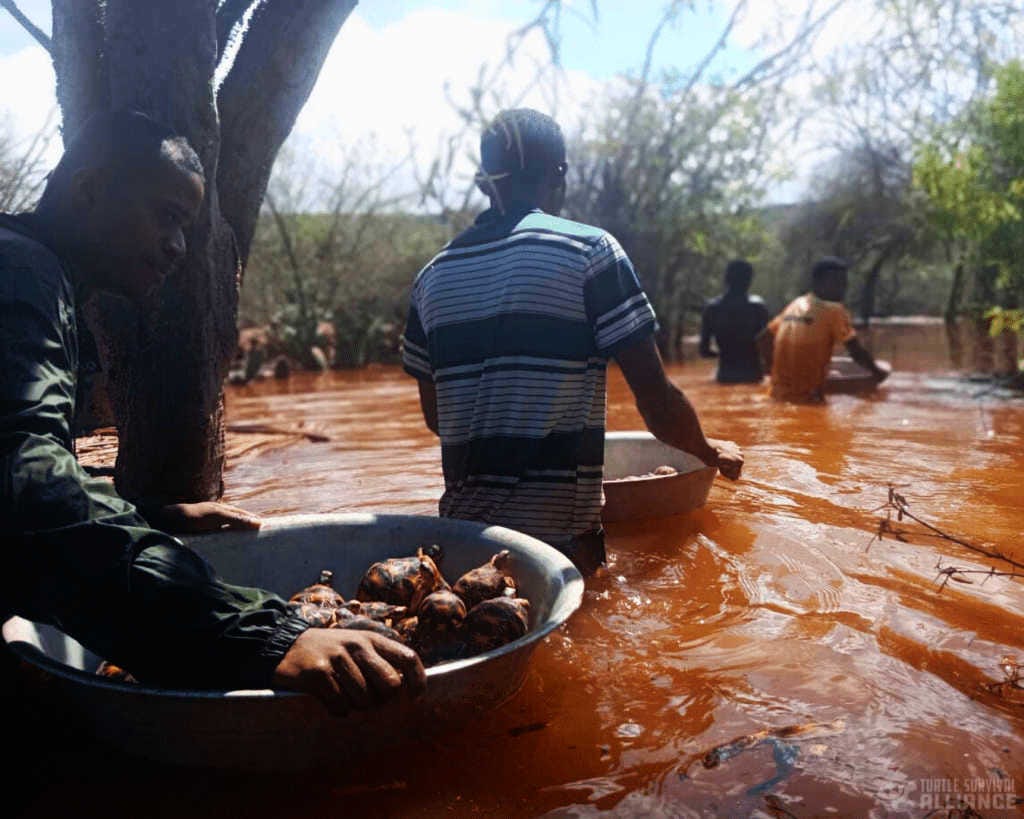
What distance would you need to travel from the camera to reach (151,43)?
2.62m

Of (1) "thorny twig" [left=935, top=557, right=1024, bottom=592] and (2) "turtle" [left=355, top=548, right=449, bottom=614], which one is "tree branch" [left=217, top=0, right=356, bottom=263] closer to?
(2) "turtle" [left=355, top=548, right=449, bottom=614]

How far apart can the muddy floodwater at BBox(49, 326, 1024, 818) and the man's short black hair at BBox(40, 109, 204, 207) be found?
139cm

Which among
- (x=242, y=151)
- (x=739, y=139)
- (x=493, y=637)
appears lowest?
(x=493, y=637)

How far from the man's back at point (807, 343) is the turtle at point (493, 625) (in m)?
6.63

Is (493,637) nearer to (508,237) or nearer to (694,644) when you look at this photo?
(694,644)

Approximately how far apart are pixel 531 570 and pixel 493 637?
0.96ft

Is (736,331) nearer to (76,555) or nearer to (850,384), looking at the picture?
(850,384)

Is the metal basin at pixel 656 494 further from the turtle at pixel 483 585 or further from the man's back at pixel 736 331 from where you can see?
the man's back at pixel 736 331

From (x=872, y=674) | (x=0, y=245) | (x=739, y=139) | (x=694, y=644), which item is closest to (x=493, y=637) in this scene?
(x=694, y=644)

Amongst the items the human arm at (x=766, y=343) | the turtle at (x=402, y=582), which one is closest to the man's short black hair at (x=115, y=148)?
the turtle at (x=402, y=582)

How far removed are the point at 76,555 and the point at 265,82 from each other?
204 cm

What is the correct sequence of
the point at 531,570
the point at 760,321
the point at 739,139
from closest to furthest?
1. the point at 531,570
2. the point at 760,321
3. the point at 739,139

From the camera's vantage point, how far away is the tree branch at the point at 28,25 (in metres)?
3.02

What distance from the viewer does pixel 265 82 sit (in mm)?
3086
